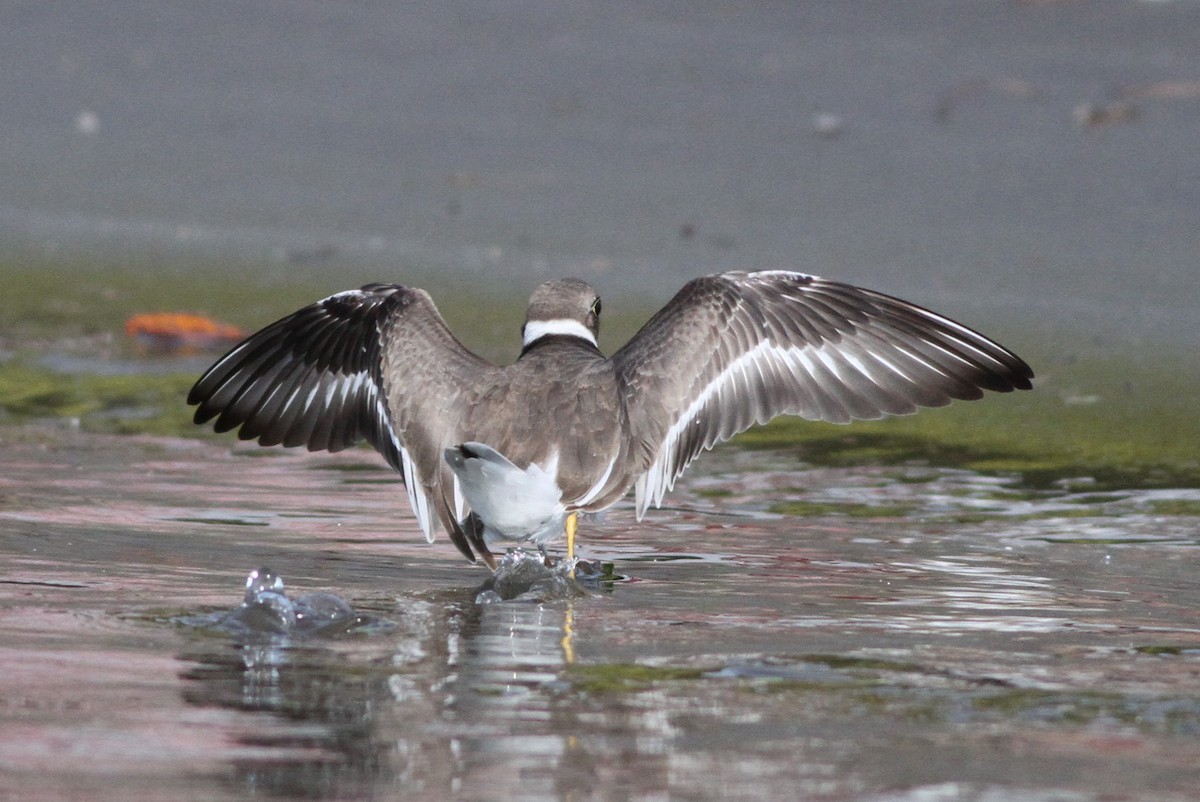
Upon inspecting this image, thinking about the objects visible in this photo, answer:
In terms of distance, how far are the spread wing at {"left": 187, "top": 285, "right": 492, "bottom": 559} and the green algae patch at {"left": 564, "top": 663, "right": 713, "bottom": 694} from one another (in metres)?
1.26

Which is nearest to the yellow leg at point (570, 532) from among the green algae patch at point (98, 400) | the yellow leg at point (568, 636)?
the yellow leg at point (568, 636)

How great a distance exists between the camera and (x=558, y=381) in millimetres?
5789

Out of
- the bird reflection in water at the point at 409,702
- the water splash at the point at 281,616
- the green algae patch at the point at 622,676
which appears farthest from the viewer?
the water splash at the point at 281,616

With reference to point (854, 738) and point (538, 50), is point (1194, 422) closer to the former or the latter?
point (854, 738)

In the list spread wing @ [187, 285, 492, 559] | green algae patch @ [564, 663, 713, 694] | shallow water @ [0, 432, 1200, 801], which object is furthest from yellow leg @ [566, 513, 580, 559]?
green algae patch @ [564, 663, 713, 694]

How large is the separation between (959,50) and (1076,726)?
922 cm

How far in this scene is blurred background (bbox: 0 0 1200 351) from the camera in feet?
33.7

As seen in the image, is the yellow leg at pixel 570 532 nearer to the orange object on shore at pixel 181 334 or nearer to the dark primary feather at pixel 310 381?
the dark primary feather at pixel 310 381

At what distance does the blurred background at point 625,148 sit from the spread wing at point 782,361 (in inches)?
104

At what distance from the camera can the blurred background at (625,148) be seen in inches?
405

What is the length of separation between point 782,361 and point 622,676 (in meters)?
2.20

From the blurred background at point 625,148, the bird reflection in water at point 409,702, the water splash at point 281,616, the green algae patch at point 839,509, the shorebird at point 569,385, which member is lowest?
the bird reflection in water at point 409,702

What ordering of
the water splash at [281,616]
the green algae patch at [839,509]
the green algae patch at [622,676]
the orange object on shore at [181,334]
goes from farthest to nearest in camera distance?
the orange object on shore at [181,334], the green algae patch at [839,509], the water splash at [281,616], the green algae patch at [622,676]

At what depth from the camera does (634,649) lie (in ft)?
15.2
